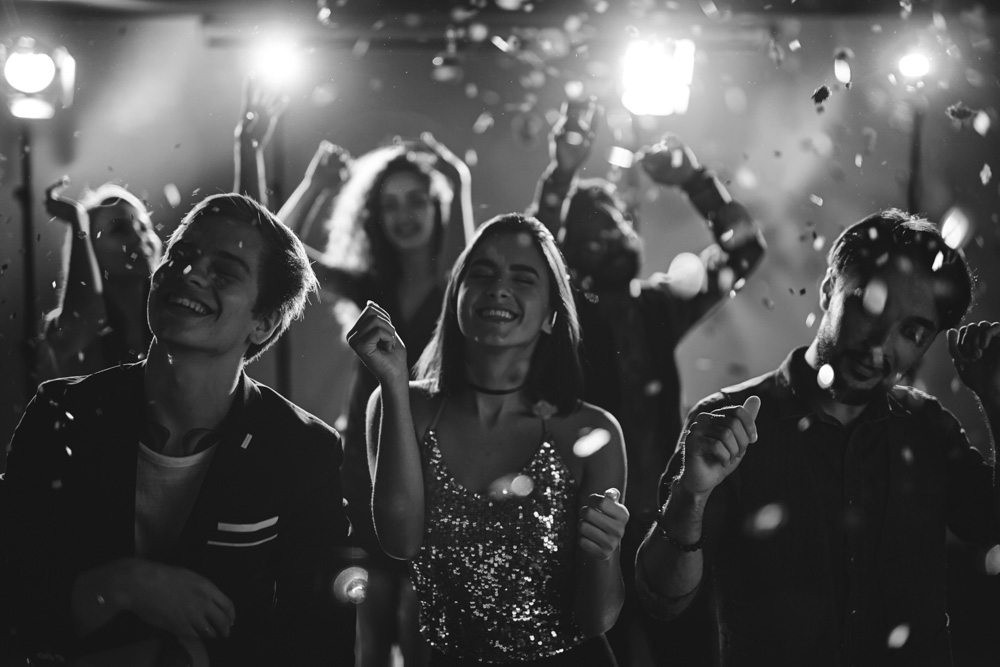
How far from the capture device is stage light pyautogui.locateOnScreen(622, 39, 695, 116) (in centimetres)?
220

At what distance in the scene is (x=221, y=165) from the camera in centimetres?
255

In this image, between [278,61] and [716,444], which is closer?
[716,444]

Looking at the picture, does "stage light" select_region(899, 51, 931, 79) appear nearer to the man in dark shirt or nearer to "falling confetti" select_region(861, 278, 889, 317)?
the man in dark shirt

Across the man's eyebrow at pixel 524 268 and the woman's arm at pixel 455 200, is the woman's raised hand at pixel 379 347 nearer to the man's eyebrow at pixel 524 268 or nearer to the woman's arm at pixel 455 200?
the man's eyebrow at pixel 524 268

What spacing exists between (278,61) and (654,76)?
4.19ft

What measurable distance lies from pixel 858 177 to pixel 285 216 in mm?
2107

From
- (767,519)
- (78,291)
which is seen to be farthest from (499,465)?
(78,291)

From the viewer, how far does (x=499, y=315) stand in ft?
4.69

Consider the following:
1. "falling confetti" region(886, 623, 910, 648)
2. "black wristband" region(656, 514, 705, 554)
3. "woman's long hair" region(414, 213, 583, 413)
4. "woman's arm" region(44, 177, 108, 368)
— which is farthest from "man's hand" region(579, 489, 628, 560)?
"woman's arm" region(44, 177, 108, 368)

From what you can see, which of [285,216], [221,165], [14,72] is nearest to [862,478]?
[285,216]

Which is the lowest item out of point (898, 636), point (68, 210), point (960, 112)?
point (898, 636)

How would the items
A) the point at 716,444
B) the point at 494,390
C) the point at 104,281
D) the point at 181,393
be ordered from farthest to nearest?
the point at 104,281 < the point at 494,390 < the point at 181,393 < the point at 716,444

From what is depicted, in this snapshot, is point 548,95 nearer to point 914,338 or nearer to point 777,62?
point 777,62

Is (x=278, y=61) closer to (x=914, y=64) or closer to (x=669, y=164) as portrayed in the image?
(x=669, y=164)
